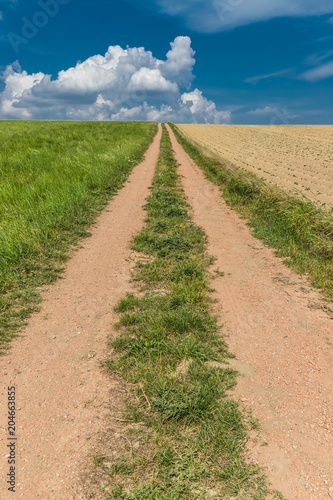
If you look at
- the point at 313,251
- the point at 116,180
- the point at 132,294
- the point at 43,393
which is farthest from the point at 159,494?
the point at 116,180

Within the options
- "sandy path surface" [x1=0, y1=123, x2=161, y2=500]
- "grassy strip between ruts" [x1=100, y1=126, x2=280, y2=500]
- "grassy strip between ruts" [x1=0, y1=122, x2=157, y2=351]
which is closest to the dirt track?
"sandy path surface" [x1=0, y1=123, x2=161, y2=500]

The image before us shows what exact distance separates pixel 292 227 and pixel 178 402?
18.8 ft

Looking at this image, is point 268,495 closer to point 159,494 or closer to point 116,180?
point 159,494

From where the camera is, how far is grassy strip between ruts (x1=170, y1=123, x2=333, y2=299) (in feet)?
19.4

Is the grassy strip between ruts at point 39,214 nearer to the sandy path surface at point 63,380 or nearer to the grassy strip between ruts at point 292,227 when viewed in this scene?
the sandy path surface at point 63,380

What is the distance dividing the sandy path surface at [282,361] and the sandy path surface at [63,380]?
61.3 inches

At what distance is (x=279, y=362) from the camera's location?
3664 mm

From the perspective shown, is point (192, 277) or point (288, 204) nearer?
point (192, 277)

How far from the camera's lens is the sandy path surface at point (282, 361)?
253 centimetres

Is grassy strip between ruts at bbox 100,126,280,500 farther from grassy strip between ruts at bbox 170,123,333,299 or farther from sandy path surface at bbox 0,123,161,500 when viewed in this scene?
grassy strip between ruts at bbox 170,123,333,299

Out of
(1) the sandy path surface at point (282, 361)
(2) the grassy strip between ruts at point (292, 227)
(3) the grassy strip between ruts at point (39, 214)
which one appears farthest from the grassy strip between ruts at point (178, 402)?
(2) the grassy strip between ruts at point (292, 227)

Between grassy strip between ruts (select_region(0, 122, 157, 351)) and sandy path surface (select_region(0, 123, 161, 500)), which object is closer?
sandy path surface (select_region(0, 123, 161, 500))

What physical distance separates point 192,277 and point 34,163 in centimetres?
1029

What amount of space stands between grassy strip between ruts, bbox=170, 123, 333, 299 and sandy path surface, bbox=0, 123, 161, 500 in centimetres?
358
